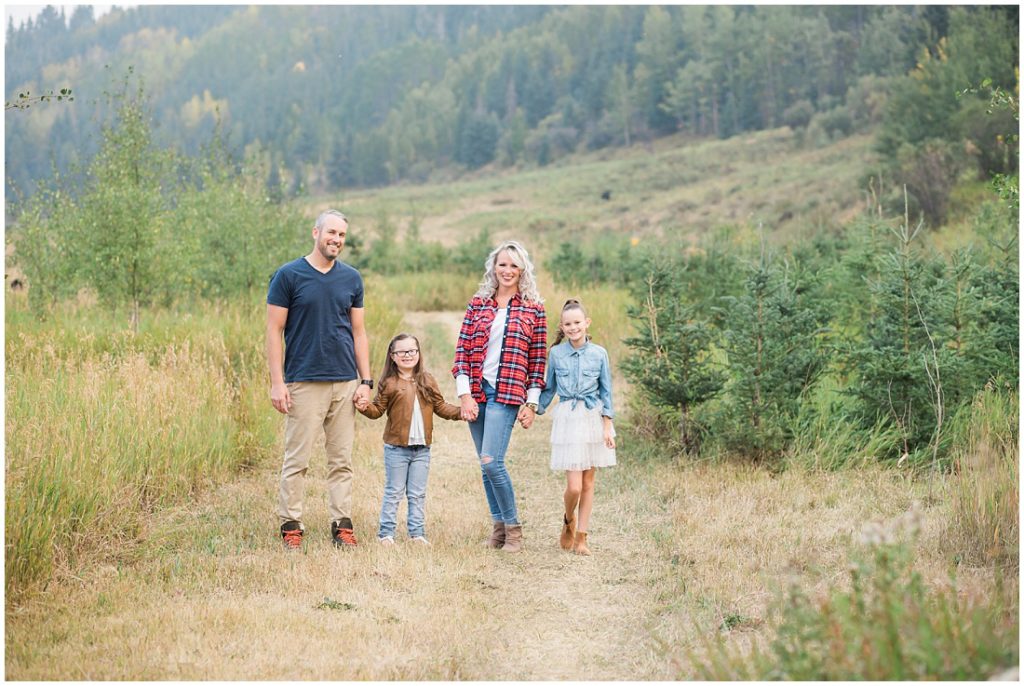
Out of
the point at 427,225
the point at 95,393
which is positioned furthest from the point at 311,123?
the point at 95,393

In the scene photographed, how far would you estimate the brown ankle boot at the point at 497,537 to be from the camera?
6.17 meters

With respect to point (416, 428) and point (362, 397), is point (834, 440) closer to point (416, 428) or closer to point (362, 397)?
point (416, 428)

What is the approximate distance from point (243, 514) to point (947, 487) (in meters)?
4.93

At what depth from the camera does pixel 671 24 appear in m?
90.0

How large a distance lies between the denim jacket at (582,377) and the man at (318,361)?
3.97 ft

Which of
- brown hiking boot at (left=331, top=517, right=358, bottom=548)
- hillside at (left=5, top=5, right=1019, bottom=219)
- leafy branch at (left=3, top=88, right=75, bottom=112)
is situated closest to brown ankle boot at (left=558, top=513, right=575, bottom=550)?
brown hiking boot at (left=331, top=517, right=358, bottom=548)

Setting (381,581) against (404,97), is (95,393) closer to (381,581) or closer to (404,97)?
(381,581)

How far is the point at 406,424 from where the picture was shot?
6.14 metres

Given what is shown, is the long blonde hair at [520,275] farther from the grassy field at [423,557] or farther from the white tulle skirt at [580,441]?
the grassy field at [423,557]

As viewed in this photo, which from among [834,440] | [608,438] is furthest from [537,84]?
[608,438]

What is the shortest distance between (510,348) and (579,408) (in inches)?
23.2

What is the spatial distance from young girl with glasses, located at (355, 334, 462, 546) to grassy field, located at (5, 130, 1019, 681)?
0.28 metres

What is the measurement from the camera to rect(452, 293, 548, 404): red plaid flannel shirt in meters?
5.82

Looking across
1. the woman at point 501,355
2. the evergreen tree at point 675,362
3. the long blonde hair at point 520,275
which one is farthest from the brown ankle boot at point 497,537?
the evergreen tree at point 675,362
